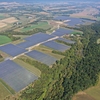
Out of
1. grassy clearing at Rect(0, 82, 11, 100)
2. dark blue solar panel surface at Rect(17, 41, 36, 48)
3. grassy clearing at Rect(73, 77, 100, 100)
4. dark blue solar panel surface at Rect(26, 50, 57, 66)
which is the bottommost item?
grassy clearing at Rect(0, 82, 11, 100)

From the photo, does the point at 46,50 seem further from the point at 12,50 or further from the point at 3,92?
the point at 3,92

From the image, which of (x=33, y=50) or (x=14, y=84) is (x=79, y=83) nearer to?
(x=14, y=84)

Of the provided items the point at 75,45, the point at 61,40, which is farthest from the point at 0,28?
the point at 75,45

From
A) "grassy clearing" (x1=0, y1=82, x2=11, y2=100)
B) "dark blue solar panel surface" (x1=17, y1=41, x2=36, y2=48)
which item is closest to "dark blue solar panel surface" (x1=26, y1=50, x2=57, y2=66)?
"dark blue solar panel surface" (x1=17, y1=41, x2=36, y2=48)

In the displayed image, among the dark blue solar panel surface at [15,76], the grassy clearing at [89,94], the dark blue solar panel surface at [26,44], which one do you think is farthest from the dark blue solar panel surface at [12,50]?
the grassy clearing at [89,94]

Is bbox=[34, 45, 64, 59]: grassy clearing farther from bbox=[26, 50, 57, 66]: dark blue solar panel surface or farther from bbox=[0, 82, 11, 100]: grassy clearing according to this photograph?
bbox=[0, 82, 11, 100]: grassy clearing
